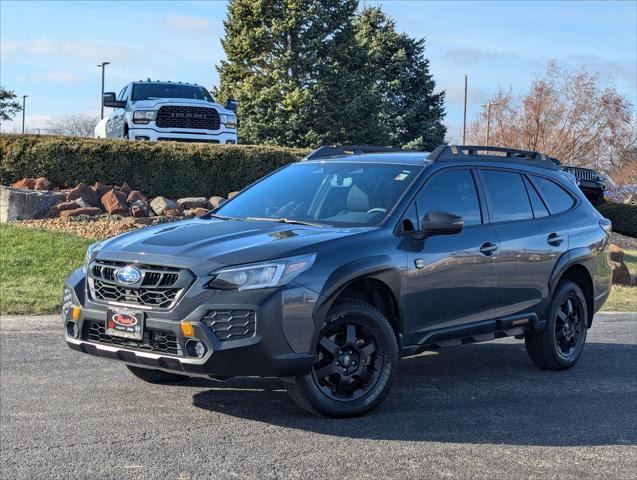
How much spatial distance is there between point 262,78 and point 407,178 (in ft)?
99.5

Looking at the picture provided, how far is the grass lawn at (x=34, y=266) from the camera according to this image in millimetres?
10836

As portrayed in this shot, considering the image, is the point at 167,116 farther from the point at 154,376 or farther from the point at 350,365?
the point at 350,365

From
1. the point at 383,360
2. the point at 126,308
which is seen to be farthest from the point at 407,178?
the point at 126,308

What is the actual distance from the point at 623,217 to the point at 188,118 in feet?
42.0

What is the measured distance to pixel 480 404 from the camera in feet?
22.0

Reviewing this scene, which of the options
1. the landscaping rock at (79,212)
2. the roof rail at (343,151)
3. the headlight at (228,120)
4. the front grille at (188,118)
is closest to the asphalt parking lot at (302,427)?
the roof rail at (343,151)

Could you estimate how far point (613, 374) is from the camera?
26.5ft

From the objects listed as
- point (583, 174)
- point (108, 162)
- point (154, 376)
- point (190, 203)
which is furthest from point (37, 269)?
point (583, 174)

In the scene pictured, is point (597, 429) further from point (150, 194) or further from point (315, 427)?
point (150, 194)

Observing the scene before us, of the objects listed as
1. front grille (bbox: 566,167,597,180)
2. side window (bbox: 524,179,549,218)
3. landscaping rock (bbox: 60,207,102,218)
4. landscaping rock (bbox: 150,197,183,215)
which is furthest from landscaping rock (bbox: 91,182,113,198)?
front grille (bbox: 566,167,597,180)

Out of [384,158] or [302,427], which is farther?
[384,158]

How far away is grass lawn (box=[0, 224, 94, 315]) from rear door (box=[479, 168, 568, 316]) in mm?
5590

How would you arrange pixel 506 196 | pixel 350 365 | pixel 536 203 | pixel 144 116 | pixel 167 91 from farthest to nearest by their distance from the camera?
pixel 167 91, pixel 144 116, pixel 536 203, pixel 506 196, pixel 350 365

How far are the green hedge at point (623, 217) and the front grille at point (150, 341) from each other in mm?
21520
